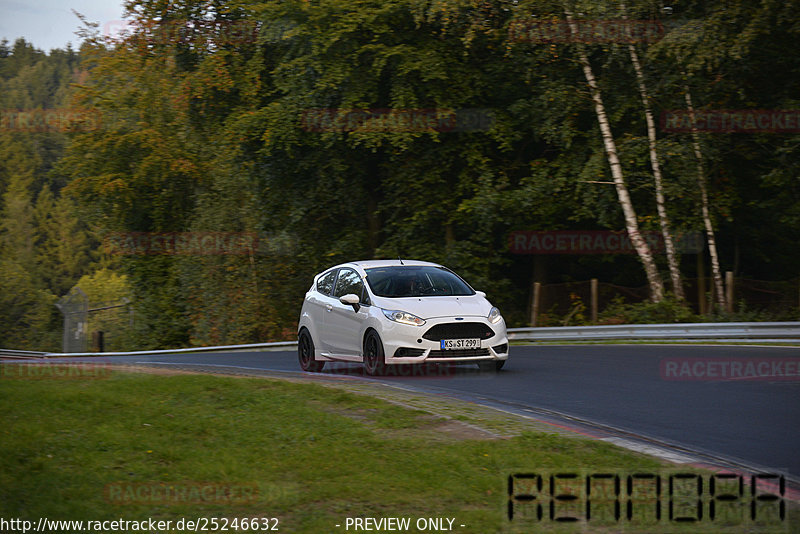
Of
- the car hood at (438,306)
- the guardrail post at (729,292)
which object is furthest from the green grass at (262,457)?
the guardrail post at (729,292)

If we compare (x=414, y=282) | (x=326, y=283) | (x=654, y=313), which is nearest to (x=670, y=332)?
(x=654, y=313)

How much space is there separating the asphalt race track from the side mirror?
1033mm

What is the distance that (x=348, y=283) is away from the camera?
16.0 m

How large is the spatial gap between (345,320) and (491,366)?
241 cm

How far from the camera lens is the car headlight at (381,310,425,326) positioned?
559 inches

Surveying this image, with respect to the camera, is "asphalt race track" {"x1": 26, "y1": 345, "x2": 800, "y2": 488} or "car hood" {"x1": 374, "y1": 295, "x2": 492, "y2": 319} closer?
"asphalt race track" {"x1": 26, "y1": 345, "x2": 800, "y2": 488}

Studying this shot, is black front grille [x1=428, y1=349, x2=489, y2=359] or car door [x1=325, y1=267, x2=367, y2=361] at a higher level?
car door [x1=325, y1=267, x2=367, y2=361]

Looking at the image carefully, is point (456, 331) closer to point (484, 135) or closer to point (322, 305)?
point (322, 305)

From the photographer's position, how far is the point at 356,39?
98.1ft

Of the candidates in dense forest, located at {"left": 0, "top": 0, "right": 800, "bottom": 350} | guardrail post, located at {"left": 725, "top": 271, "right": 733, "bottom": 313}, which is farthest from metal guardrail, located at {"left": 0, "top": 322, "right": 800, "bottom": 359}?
guardrail post, located at {"left": 725, "top": 271, "right": 733, "bottom": 313}

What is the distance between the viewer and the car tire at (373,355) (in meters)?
14.4

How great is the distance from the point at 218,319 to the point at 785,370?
96.1 feet

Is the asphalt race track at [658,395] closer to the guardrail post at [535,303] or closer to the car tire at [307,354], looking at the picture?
the car tire at [307,354]

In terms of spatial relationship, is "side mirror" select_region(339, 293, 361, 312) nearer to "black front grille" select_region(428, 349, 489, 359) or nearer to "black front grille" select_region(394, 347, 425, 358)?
"black front grille" select_region(394, 347, 425, 358)
